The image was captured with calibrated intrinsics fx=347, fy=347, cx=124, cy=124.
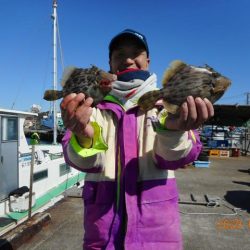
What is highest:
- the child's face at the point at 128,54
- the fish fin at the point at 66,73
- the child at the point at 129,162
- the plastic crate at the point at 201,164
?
the child's face at the point at 128,54

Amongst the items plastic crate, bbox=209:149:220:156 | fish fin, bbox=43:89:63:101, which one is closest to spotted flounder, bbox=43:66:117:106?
fish fin, bbox=43:89:63:101

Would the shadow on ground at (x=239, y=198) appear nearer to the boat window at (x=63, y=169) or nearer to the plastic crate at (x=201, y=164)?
the boat window at (x=63, y=169)

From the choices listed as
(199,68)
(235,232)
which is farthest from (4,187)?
(199,68)

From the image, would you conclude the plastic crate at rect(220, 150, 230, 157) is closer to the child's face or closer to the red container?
the red container

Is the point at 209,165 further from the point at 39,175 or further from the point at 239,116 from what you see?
the point at 39,175

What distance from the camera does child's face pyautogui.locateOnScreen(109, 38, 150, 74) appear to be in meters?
2.57

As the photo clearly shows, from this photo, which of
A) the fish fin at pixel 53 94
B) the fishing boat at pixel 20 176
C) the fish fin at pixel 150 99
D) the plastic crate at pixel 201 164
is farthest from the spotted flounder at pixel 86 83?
the plastic crate at pixel 201 164

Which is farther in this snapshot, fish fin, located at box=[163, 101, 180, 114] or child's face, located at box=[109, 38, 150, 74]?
child's face, located at box=[109, 38, 150, 74]

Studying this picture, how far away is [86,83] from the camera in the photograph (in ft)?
7.27

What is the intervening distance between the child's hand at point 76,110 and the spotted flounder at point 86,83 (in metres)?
0.11

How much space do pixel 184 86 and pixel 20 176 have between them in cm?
752

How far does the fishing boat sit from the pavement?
0.43 metres

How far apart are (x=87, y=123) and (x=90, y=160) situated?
244 millimetres

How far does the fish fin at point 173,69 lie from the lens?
223 cm
